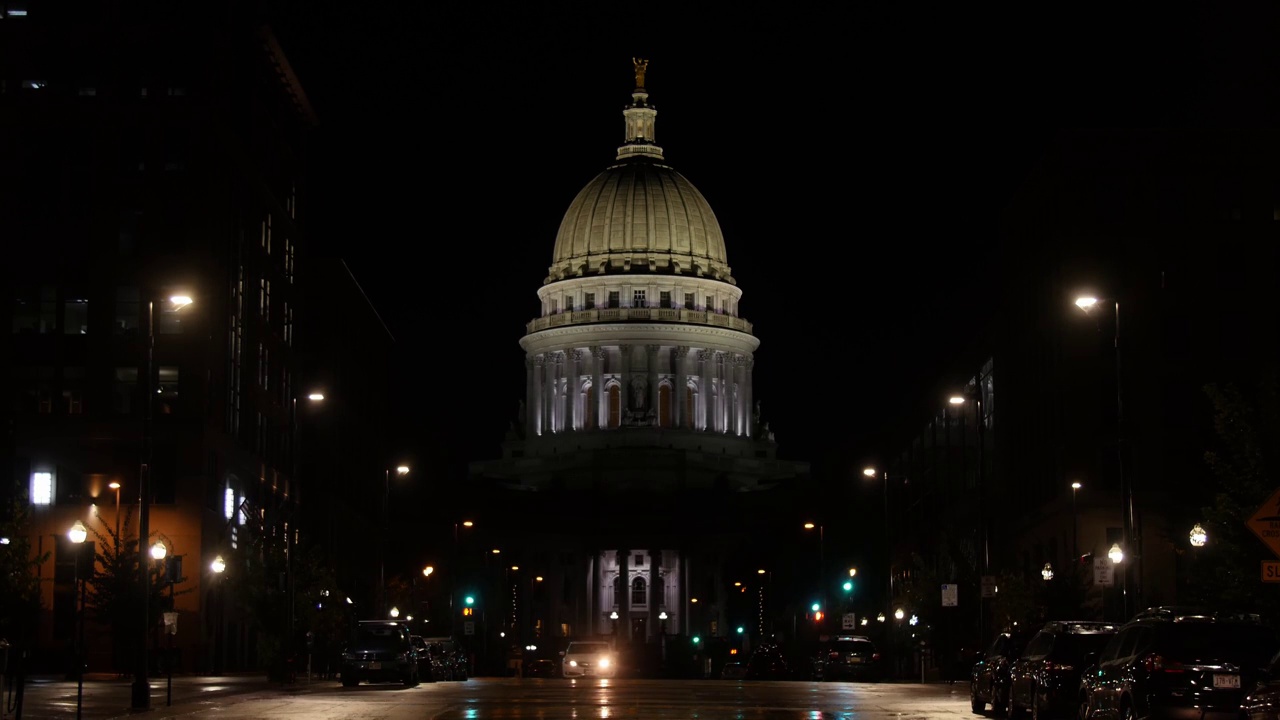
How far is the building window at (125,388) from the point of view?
306 ft

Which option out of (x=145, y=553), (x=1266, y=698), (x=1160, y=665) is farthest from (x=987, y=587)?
(x=1266, y=698)

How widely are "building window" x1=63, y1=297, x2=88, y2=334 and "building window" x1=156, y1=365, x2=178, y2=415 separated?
376 centimetres

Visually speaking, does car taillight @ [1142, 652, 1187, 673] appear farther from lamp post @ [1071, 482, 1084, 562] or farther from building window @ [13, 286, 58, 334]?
building window @ [13, 286, 58, 334]

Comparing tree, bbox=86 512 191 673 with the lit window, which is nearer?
tree, bbox=86 512 191 673

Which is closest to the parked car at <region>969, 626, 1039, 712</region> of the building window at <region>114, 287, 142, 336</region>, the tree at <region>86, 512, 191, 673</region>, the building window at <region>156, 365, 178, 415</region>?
the tree at <region>86, 512, 191, 673</region>

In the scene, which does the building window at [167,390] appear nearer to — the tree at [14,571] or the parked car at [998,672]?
the tree at [14,571]

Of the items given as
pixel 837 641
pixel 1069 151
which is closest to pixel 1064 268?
pixel 1069 151

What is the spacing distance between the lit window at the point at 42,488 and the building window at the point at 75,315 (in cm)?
628

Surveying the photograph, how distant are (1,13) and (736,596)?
351 ft

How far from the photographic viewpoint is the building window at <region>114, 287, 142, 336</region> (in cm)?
9319

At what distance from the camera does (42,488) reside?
9144cm

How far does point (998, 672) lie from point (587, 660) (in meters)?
45.1

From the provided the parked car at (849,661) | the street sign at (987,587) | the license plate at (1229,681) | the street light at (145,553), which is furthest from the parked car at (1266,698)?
the parked car at (849,661)

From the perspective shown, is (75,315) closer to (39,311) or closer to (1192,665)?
(39,311)
